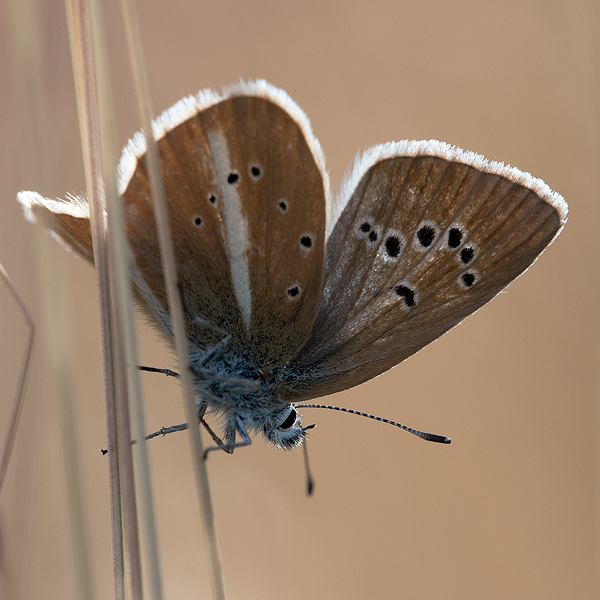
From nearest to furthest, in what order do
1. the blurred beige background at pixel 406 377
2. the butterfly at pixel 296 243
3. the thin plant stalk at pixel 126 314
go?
the thin plant stalk at pixel 126 314 < the butterfly at pixel 296 243 < the blurred beige background at pixel 406 377

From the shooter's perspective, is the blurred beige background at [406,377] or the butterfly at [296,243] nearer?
the butterfly at [296,243]

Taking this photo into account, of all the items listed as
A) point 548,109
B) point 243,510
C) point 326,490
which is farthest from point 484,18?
point 243,510

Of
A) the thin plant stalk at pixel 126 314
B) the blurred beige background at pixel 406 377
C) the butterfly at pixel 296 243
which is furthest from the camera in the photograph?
the blurred beige background at pixel 406 377

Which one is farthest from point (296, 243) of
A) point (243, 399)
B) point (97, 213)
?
point (97, 213)

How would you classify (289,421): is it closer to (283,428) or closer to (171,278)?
(283,428)

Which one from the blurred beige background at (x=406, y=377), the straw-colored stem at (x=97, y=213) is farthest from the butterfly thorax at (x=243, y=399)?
the blurred beige background at (x=406, y=377)

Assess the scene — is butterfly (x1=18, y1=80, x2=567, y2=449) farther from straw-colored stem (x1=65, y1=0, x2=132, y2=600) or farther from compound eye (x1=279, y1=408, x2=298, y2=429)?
straw-colored stem (x1=65, y1=0, x2=132, y2=600)

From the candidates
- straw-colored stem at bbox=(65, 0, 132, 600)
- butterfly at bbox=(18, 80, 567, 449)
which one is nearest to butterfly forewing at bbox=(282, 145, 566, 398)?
butterfly at bbox=(18, 80, 567, 449)

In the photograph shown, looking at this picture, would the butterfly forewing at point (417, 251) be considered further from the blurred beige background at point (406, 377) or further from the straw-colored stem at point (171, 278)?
the blurred beige background at point (406, 377)
